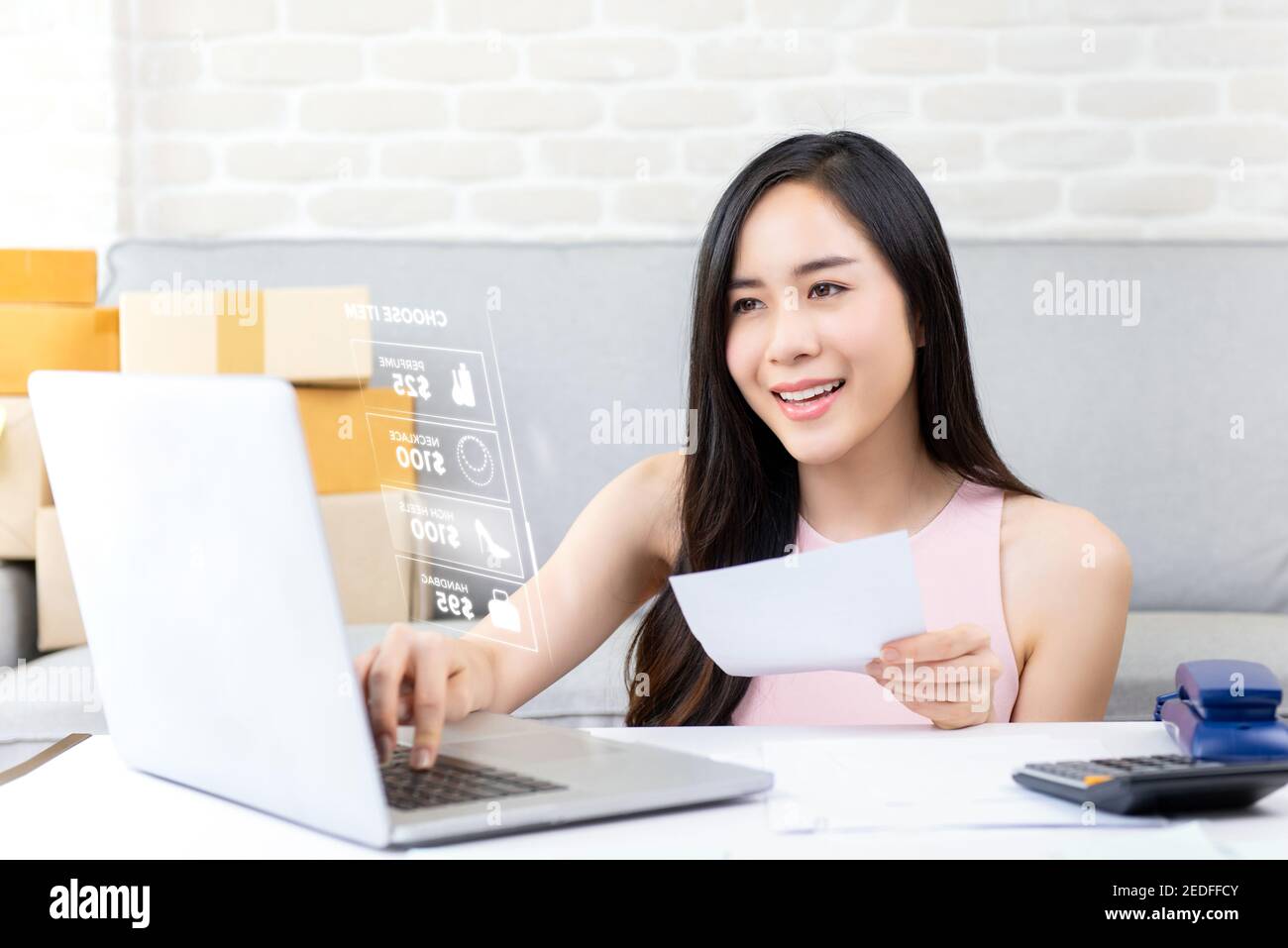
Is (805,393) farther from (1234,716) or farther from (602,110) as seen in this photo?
(602,110)

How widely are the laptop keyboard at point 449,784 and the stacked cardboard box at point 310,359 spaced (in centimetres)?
139

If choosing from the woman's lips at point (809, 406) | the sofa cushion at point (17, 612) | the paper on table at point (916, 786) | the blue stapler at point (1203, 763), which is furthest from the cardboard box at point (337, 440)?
the blue stapler at point (1203, 763)

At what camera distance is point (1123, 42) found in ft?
8.20

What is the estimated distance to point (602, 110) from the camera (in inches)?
101

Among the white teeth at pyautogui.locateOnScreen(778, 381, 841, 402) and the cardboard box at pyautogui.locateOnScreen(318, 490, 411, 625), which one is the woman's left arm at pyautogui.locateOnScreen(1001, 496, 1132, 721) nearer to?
the white teeth at pyautogui.locateOnScreen(778, 381, 841, 402)

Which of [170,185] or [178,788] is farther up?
[170,185]

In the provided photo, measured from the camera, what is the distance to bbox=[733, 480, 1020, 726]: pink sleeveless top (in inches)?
49.7

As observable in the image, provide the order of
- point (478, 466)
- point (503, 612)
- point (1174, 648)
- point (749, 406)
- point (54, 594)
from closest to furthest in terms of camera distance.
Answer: point (478, 466) → point (503, 612) → point (749, 406) → point (1174, 648) → point (54, 594)

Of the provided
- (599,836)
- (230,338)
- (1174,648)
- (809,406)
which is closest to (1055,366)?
(1174,648)

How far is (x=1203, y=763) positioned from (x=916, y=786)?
15 cm

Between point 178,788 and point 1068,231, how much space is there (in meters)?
2.16

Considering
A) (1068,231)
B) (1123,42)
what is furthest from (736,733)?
(1123,42)

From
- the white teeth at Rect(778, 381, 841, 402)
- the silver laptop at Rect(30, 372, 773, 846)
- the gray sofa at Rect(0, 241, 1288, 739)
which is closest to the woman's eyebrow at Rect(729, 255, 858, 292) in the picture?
the white teeth at Rect(778, 381, 841, 402)

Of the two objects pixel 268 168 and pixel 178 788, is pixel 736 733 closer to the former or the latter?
pixel 178 788
